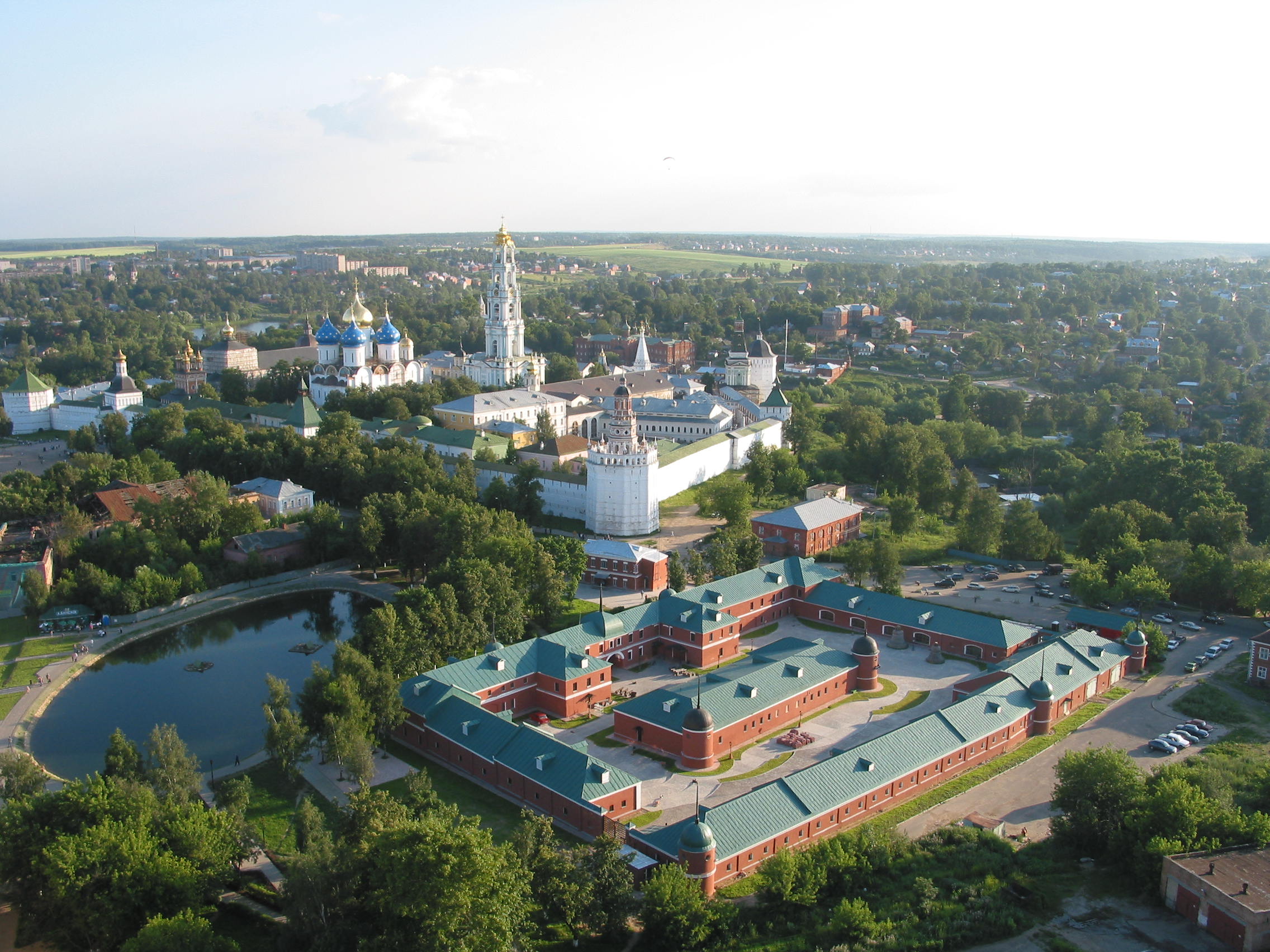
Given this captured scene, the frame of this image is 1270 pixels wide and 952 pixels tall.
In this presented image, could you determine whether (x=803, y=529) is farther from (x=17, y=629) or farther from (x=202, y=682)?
(x=17, y=629)

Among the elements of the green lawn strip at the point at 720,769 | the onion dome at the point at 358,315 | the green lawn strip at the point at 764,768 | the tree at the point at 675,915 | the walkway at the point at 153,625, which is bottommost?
the walkway at the point at 153,625

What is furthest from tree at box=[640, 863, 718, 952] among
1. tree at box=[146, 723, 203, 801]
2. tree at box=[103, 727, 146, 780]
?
tree at box=[103, 727, 146, 780]

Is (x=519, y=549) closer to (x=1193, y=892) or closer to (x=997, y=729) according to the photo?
(x=997, y=729)

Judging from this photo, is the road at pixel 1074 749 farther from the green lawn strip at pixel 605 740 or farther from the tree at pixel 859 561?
the tree at pixel 859 561

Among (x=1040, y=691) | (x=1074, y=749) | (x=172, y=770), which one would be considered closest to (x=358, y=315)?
(x=172, y=770)

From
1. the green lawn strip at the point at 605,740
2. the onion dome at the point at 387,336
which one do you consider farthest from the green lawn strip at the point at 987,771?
the onion dome at the point at 387,336

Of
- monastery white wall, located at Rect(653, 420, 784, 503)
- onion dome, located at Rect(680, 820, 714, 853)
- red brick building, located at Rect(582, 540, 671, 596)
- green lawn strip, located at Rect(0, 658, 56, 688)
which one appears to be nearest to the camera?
onion dome, located at Rect(680, 820, 714, 853)

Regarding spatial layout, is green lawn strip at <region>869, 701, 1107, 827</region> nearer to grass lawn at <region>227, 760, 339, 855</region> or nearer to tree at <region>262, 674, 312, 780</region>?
grass lawn at <region>227, 760, 339, 855</region>
